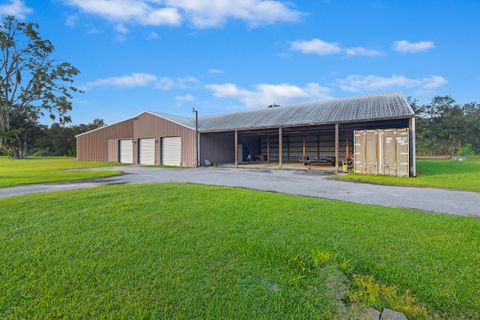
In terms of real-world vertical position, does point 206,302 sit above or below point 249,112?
below

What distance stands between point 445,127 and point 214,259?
5413 cm

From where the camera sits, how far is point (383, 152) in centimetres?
1290

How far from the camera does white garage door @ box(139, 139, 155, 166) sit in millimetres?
24359

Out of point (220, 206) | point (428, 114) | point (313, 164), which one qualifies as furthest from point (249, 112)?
point (428, 114)

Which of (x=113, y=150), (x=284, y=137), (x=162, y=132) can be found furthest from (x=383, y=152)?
(x=113, y=150)

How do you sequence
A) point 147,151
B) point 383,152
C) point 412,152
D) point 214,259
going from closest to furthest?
point 214,259
point 412,152
point 383,152
point 147,151

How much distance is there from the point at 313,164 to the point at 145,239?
18646mm

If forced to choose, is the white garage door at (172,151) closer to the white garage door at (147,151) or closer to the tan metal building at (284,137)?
the tan metal building at (284,137)

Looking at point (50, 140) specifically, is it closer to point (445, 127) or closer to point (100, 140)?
point (100, 140)

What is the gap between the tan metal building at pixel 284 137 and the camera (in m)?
13.1

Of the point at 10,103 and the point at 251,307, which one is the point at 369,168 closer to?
the point at 251,307

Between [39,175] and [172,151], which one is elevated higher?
[172,151]

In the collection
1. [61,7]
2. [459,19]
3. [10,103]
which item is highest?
[61,7]

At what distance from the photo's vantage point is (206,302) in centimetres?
231
